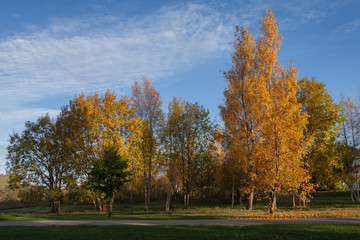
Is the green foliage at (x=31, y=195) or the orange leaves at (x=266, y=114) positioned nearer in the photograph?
the orange leaves at (x=266, y=114)

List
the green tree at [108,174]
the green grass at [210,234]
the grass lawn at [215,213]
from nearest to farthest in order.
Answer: the green grass at [210,234], the grass lawn at [215,213], the green tree at [108,174]

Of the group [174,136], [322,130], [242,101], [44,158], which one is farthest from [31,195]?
[322,130]

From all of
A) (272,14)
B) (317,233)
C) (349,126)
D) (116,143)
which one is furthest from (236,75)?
(349,126)

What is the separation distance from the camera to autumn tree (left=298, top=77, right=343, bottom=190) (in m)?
31.3

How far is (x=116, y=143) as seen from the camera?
95.6 ft

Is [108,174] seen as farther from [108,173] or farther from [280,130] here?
[280,130]

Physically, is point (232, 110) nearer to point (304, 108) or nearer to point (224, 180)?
point (304, 108)

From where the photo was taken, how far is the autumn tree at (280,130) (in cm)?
2095

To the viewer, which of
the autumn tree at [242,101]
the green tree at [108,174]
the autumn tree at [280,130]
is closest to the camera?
the autumn tree at [280,130]

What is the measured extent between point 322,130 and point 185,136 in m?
17.0

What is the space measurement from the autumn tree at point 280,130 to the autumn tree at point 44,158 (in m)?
23.4

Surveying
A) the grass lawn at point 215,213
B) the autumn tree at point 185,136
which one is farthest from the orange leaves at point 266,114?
the autumn tree at point 185,136

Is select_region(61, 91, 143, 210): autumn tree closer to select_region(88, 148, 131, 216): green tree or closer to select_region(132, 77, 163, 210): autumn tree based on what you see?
select_region(132, 77, 163, 210): autumn tree

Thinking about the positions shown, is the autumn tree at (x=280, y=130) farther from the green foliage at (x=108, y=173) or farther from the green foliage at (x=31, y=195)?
the green foliage at (x=31, y=195)
